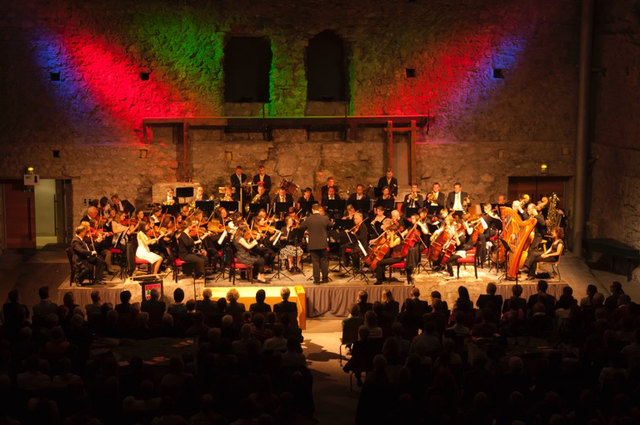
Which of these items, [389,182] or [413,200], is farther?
[389,182]

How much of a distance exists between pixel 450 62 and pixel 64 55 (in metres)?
9.14

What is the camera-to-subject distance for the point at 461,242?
1744cm

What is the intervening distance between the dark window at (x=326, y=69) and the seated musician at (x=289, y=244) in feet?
18.7

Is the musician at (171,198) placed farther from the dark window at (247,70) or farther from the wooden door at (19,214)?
the wooden door at (19,214)

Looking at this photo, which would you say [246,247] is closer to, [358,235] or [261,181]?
[358,235]

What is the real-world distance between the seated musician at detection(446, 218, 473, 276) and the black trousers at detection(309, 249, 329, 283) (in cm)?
235

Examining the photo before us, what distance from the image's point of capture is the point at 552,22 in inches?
861

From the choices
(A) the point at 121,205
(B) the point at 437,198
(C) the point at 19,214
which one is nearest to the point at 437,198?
(B) the point at 437,198

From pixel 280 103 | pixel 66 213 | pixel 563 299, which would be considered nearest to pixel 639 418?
pixel 563 299

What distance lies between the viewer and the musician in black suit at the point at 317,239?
662 inches

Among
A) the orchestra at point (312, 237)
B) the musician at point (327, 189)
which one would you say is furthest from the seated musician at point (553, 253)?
the musician at point (327, 189)

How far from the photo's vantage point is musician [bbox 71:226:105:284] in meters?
16.6

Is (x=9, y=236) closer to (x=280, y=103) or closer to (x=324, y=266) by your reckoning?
(x=280, y=103)

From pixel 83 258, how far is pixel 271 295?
3684 millimetres
